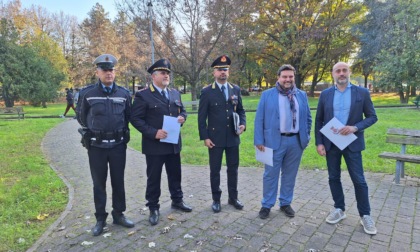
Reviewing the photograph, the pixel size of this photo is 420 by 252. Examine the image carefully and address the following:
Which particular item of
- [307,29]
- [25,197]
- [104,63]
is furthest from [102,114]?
[307,29]

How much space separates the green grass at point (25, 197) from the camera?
167 inches

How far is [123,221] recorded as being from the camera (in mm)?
4363

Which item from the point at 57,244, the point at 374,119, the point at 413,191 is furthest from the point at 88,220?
the point at 413,191

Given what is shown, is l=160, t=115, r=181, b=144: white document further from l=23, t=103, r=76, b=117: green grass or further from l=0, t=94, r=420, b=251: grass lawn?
l=23, t=103, r=76, b=117: green grass

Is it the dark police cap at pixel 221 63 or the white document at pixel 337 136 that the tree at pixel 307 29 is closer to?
the dark police cap at pixel 221 63

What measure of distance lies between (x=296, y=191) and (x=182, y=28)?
735 inches

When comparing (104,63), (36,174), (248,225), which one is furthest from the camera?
(36,174)

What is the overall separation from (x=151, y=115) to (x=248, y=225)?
2043 millimetres

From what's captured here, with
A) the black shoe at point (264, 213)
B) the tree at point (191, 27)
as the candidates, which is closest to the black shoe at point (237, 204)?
the black shoe at point (264, 213)

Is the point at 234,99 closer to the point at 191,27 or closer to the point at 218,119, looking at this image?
the point at 218,119

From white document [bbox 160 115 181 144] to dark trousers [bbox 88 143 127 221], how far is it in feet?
1.99

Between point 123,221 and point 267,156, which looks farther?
point 267,156

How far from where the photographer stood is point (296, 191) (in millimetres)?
5656

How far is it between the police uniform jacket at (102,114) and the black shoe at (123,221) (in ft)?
3.51
